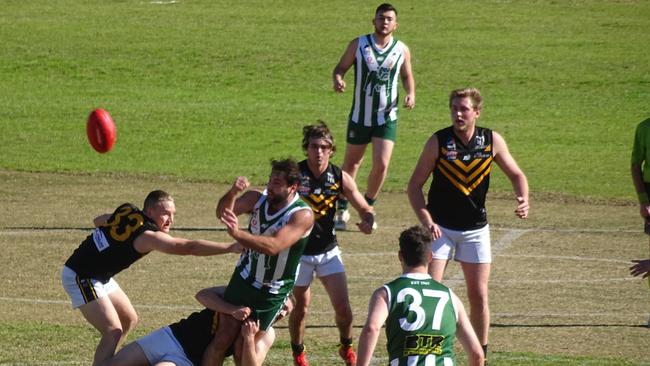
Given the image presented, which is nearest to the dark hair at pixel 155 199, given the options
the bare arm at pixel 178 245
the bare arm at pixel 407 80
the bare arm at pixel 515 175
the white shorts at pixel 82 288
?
the bare arm at pixel 178 245

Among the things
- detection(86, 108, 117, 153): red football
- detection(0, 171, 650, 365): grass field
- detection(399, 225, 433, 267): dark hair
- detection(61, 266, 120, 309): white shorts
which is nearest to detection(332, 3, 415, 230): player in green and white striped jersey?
detection(0, 171, 650, 365): grass field

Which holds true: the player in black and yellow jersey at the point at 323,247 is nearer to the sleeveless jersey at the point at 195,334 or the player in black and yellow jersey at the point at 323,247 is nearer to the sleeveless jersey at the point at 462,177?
the sleeveless jersey at the point at 462,177

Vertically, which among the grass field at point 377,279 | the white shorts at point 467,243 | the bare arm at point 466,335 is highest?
the white shorts at point 467,243

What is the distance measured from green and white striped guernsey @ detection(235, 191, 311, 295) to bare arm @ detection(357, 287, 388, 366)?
196 cm

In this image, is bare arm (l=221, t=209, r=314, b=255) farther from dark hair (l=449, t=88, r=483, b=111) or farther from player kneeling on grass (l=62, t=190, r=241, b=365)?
dark hair (l=449, t=88, r=483, b=111)

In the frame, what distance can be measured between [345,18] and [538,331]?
1097 inches

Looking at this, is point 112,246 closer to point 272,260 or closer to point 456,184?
point 272,260

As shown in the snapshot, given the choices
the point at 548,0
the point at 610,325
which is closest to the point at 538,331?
the point at 610,325

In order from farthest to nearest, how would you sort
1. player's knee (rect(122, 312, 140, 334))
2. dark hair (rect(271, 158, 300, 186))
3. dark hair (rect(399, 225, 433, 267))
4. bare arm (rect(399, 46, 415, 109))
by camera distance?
bare arm (rect(399, 46, 415, 109)), player's knee (rect(122, 312, 140, 334)), dark hair (rect(271, 158, 300, 186)), dark hair (rect(399, 225, 433, 267))

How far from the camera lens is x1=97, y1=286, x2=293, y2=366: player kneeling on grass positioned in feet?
38.3

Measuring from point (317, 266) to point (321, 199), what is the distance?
0.62m

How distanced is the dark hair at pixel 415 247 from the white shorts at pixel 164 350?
243 cm

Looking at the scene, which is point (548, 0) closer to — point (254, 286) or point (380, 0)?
point (380, 0)

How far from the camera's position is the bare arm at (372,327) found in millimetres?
9719
